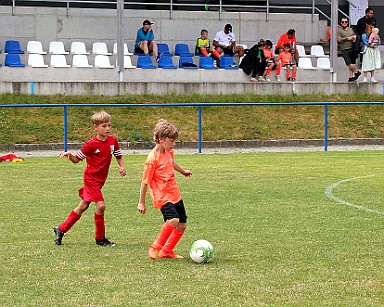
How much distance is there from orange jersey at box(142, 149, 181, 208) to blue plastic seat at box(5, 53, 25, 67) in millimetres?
20763

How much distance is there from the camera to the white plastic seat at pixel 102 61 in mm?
30562

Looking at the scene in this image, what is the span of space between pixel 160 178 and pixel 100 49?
902 inches

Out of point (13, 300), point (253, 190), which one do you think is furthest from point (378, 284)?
point (253, 190)

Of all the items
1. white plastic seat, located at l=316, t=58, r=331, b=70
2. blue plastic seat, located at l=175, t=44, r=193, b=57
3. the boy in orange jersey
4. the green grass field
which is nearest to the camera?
the green grass field

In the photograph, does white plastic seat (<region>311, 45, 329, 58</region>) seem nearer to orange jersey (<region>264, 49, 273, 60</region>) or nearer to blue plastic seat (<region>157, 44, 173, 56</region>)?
orange jersey (<region>264, 49, 273, 60</region>)

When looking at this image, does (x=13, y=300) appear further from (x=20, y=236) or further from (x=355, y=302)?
(x=20, y=236)

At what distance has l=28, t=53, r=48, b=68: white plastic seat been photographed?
29495 mm

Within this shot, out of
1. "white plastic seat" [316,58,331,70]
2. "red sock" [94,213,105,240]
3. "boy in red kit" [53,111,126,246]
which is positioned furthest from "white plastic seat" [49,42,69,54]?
"red sock" [94,213,105,240]

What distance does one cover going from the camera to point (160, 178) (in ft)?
29.7

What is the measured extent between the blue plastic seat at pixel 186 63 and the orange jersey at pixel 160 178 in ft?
72.1

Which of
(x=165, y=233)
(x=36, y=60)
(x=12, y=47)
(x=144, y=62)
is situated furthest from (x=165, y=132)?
(x=12, y=47)

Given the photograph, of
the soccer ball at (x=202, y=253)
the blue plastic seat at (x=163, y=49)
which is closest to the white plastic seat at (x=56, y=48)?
the blue plastic seat at (x=163, y=49)

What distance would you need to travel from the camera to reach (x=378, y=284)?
777 centimetres

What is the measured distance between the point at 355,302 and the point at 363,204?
6.21m
